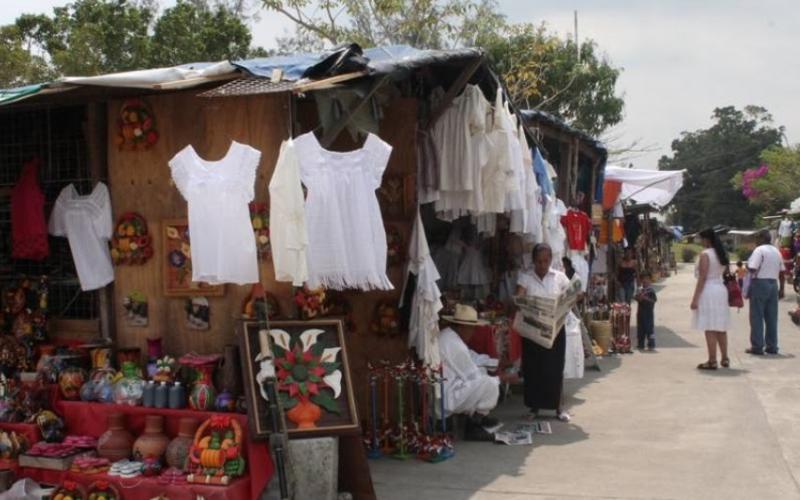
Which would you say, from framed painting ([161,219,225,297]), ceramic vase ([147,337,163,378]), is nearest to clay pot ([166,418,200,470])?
ceramic vase ([147,337,163,378])

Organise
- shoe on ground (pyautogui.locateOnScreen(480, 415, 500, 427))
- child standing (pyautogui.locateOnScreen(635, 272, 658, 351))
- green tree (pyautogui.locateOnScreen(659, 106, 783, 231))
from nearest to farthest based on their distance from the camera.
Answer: shoe on ground (pyautogui.locateOnScreen(480, 415, 500, 427))
child standing (pyautogui.locateOnScreen(635, 272, 658, 351))
green tree (pyautogui.locateOnScreen(659, 106, 783, 231))

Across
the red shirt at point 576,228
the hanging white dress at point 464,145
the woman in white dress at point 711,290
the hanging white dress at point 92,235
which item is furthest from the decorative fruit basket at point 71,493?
the woman in white dress at point 711,290

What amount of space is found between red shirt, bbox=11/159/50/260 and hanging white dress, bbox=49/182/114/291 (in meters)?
0.42

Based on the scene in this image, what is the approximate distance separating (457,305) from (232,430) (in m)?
2.88

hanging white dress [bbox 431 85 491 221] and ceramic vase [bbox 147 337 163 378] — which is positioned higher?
hanging white dress [bbox 431 85 491 221]

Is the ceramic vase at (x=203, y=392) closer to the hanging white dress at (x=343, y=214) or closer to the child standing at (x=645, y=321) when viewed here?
the hanging white dress at (x=343, y=214)

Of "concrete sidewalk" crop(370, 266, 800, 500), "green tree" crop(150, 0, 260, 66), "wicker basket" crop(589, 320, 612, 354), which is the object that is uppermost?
"green tree" crop(150, 0, 260, 66)

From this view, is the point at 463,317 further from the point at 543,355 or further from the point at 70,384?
the point at 70,384

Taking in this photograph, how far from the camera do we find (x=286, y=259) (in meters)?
5.02

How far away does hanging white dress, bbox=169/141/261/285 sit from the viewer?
17.3 feet

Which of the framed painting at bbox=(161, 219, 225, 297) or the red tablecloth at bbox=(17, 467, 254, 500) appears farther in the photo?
the framed painting at bbox=(161, 219, 225, 297)

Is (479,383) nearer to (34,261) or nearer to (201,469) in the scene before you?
(201,469)

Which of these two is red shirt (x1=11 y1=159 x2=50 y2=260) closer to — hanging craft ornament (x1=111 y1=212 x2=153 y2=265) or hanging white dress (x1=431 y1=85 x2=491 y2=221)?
hanging craft ornament (x1=111 y1=212 x2=153 y2=265)

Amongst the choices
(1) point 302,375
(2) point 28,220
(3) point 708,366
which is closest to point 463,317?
(1) point 302,375
